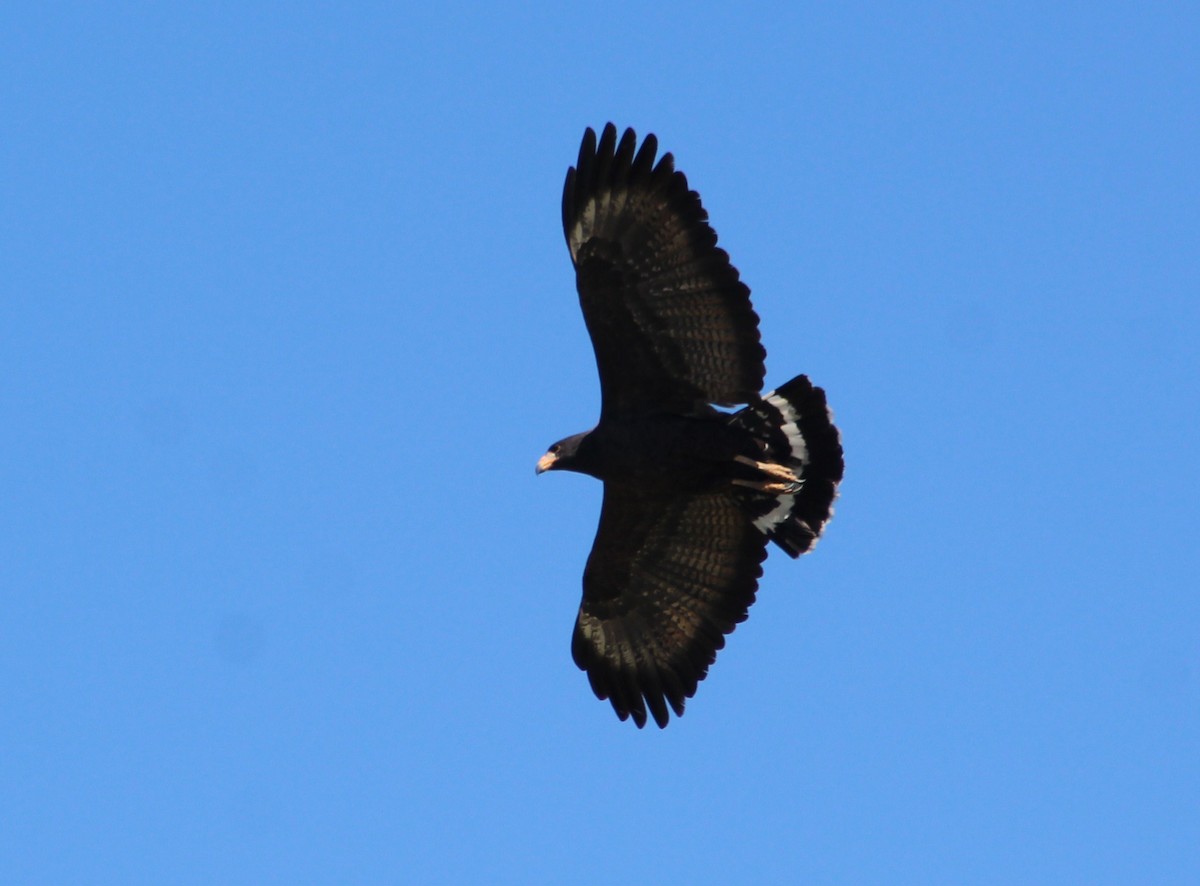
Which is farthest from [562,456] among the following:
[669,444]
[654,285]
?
[654,285]

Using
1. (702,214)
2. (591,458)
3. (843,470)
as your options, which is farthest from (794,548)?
(702,214)

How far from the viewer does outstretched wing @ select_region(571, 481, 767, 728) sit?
44.5 feet

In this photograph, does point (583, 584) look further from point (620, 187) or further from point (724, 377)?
point (620, 187)

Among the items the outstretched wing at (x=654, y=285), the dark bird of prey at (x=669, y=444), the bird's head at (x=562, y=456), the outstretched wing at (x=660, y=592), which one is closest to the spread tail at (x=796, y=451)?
the dark bird of prey at (x=669, y=444)

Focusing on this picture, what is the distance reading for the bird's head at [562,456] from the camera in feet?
42.6

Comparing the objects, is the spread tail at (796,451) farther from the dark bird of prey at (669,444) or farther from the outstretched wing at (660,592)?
the outstretched wing at (660,592)

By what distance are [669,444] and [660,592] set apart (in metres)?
1.47

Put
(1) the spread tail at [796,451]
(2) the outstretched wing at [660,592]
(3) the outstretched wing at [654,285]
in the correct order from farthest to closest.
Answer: (2) the outstretched wing at [660,592]
(1) the spread tail at [796,451]
(3) the outstretched wing at [654,285]

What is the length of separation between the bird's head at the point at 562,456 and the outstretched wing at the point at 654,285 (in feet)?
Answer: 1.41

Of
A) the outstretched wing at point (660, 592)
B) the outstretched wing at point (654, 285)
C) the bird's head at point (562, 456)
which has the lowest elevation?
the outstretched wing at point (660, 592)

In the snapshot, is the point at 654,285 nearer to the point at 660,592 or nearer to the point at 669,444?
the point at 669,444

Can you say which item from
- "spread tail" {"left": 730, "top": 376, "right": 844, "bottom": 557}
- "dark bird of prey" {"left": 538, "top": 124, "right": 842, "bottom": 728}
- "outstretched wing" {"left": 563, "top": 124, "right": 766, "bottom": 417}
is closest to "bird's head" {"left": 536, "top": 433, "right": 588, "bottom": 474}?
"dark bird of prey" {"left": 538, "top": 124, "right": 842, "bottom": 728}

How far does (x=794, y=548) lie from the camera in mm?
13281

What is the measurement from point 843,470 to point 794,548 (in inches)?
24.9
